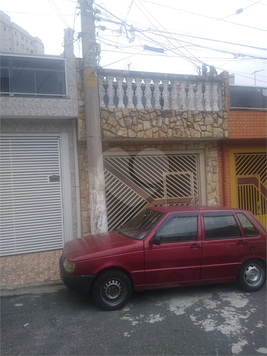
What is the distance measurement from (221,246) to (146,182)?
4051mm

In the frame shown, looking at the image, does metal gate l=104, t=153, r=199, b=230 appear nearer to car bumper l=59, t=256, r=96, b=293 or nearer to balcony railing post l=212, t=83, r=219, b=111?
balcony railing post l=212, t=83, r=219, b=111

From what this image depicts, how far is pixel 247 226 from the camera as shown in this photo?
5.22m

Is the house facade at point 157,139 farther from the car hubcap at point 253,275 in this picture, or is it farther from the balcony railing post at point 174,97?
the car hubcap at point 253,275

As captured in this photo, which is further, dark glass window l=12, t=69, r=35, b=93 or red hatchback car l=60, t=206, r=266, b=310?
dark glass window l=12, t=69, r=35, b=93

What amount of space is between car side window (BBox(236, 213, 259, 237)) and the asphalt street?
97cm

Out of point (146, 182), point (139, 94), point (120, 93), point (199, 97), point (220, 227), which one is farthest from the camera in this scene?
point (146, 182)

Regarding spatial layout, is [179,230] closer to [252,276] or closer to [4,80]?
[252,276]

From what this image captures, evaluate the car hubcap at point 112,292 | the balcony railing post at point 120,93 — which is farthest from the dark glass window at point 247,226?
the balcony railing post at point 120,93

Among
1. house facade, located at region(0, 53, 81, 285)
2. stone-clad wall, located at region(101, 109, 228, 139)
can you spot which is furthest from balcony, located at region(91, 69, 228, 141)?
house facade, located at region(0, 53, 81, 285)

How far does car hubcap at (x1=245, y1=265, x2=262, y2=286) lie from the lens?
5.08 meters

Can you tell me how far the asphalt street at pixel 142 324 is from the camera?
346 centimetres

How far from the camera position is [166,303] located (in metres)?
4.64

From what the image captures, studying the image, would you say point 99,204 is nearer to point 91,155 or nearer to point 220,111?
point 91,155

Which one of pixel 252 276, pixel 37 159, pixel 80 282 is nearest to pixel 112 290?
pixel 80 282
